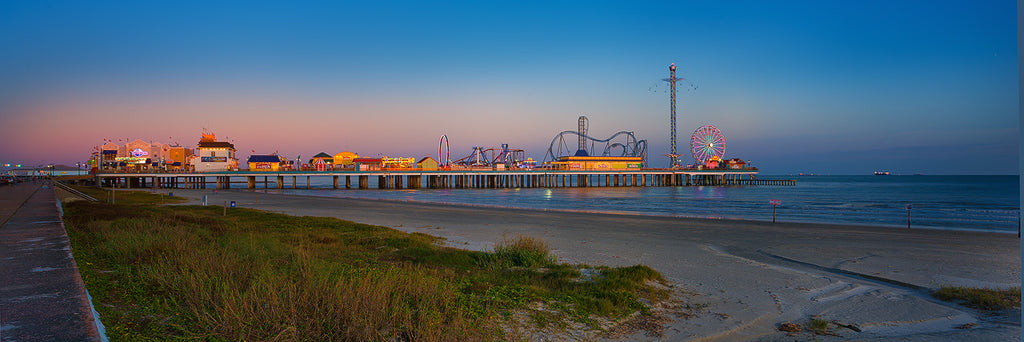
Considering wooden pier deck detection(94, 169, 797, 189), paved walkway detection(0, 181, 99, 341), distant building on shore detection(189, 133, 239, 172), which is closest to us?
paved walkway detection(0, 181, 99, 341)

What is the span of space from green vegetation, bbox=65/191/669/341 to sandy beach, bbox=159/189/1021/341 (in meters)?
1.42

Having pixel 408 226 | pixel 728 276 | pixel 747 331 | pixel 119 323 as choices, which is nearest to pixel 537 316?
pixel 747 331

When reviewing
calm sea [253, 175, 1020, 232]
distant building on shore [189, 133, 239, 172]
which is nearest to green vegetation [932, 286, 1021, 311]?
calm sea [253, 175, 1020, 232]

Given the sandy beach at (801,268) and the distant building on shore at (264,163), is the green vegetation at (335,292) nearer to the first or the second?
the sandy beach at (801,268)

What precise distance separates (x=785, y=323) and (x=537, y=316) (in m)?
3.79

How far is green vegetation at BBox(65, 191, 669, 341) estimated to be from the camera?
532 cm

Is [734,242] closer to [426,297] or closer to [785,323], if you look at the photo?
[785,323]

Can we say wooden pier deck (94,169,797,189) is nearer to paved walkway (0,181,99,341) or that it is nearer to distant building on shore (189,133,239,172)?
distant building on shore (189,133,239,172)

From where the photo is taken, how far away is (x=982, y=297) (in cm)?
877

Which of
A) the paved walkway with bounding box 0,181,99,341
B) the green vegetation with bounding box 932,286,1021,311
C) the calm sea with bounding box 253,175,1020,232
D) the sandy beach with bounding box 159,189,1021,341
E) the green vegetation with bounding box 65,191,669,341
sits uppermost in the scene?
the paved walkway with bounding box 0,181,99,341

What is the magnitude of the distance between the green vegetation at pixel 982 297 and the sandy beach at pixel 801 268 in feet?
0.89

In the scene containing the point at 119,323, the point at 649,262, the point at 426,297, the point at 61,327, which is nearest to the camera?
the point at 61,327

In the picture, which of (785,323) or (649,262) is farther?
(649,262)

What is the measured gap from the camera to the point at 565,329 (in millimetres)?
6812
